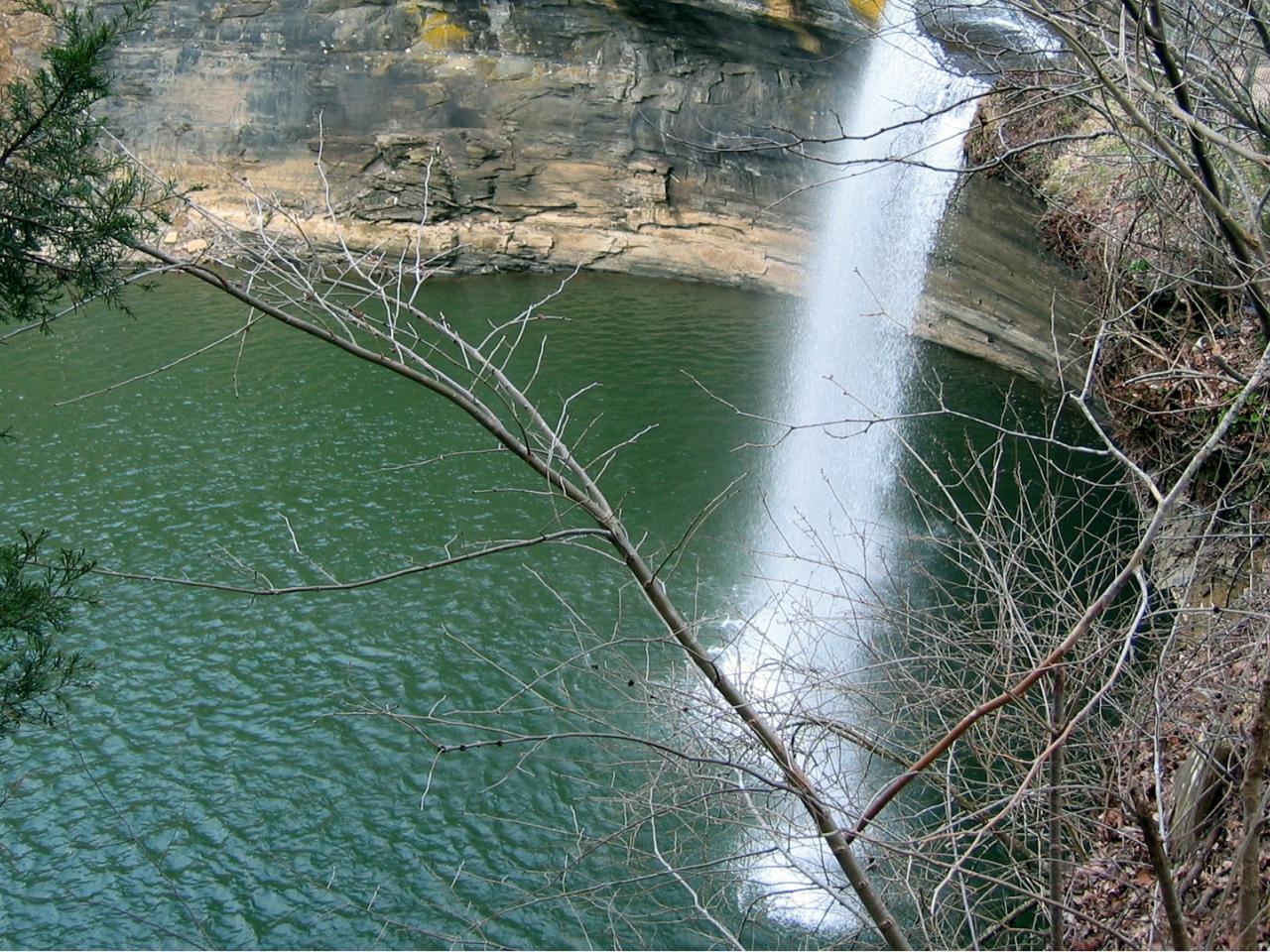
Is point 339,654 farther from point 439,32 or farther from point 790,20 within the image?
point 439,32

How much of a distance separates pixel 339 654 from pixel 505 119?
41.3 feet

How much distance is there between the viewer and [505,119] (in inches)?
747

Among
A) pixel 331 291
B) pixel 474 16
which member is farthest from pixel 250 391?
pixel 331 291

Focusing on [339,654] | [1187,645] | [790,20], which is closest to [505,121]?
[790,20]

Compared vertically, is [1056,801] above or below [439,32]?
below

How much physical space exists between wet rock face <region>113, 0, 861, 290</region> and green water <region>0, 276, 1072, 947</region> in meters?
3.97

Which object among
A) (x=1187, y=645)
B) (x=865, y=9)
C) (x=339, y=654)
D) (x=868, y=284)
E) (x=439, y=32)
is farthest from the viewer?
(x=439, y=32)

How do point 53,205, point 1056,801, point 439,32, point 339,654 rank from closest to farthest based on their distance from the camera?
1. point 1056,801
2. point 53,205
3. point 339,654
4. point 439,32

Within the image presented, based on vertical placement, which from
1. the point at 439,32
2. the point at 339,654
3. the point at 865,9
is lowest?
the point at 339,654

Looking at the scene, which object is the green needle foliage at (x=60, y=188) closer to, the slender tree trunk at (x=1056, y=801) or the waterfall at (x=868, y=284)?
the slender tree trunk at (x=1056, y=801)

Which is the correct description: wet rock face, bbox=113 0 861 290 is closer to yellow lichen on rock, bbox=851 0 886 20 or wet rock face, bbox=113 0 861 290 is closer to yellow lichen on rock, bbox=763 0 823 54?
yellow lichen on rock, bbox=763 0 823 54

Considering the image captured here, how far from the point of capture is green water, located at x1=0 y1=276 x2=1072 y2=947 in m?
6.64

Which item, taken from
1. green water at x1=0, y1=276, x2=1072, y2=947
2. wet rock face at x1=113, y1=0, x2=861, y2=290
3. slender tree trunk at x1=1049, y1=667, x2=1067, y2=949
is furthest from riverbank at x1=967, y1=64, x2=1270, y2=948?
wet rock face at x1=113, y1=0, x2=861, y2=290

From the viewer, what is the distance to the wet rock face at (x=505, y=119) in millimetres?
18141
